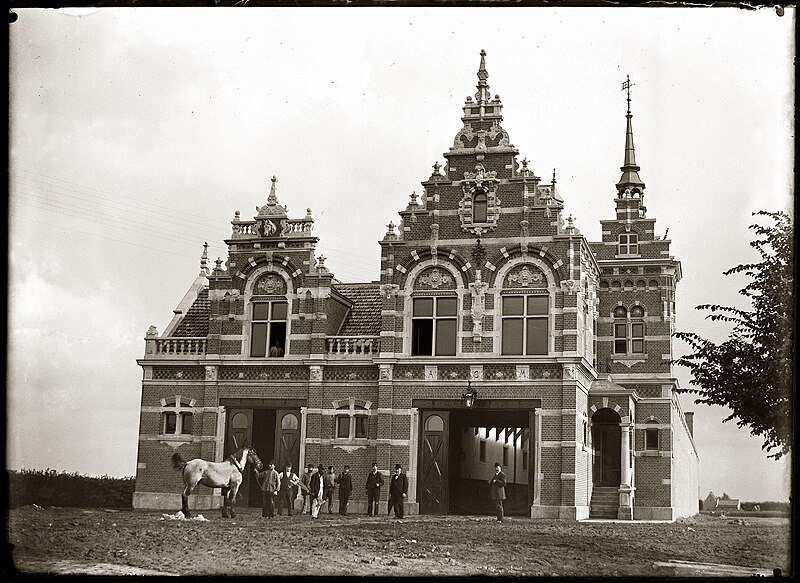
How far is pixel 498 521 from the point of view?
91.0 feet

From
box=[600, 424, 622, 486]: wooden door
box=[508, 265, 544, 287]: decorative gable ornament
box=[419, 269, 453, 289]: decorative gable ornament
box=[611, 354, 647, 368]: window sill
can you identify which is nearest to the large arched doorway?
box=[600, 424, 622, 486]: wooden door

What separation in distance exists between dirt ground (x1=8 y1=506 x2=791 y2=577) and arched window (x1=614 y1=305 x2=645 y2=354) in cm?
1045

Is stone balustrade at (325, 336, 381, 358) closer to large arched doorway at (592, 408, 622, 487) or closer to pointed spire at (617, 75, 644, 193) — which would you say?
large arched doorway at (592, 408, 622, 487)

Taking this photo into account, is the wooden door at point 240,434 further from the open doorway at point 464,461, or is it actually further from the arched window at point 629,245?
the arched window at point 629,245

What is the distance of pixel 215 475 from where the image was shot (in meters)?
28.3

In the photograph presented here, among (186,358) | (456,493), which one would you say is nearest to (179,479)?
(186,358)

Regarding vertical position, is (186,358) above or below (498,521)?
above

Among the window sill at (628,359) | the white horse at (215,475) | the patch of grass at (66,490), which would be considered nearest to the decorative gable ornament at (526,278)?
the window sill at (628,359)

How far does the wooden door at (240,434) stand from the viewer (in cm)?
3172

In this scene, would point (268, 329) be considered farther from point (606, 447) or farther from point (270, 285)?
point (606, 447)

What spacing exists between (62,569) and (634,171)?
2674 cm

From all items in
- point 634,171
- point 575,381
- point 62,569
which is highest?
point 634,171

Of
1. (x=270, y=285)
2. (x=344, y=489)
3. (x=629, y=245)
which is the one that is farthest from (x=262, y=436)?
(x=629, y=245)

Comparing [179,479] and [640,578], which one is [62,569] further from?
[179,479]
